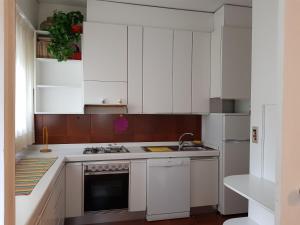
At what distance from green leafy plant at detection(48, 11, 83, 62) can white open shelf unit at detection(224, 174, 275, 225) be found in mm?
2227

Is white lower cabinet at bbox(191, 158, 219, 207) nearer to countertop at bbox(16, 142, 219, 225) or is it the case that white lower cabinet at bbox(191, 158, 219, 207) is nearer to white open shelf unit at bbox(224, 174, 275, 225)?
countertop at bbox(16, 142, 219, 225)

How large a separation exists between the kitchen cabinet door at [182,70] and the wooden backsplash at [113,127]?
40cm

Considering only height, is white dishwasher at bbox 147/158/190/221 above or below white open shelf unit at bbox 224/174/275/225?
below

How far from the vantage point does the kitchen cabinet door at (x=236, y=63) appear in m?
3.05

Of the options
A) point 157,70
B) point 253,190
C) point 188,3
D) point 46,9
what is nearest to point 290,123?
point 253,190

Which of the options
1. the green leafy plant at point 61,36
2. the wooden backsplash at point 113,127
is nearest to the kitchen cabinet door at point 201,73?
the wooden backsplash at point 113,127

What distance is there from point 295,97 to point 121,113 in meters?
2.41

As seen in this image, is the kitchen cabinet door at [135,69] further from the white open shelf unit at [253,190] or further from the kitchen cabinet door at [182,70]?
the white open shelf unit at [253,190]

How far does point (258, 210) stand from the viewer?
6.17 feet

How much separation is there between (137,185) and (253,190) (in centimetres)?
156

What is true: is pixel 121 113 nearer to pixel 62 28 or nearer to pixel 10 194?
pixel 62 28

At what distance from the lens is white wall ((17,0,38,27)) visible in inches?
95.7

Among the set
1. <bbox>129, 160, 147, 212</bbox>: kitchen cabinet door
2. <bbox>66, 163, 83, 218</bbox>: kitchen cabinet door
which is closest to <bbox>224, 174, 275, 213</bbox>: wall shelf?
<bbox>129, 160, 147, 212</bbox>: kitchen cabinet door

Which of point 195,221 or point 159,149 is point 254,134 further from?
point 195,221
